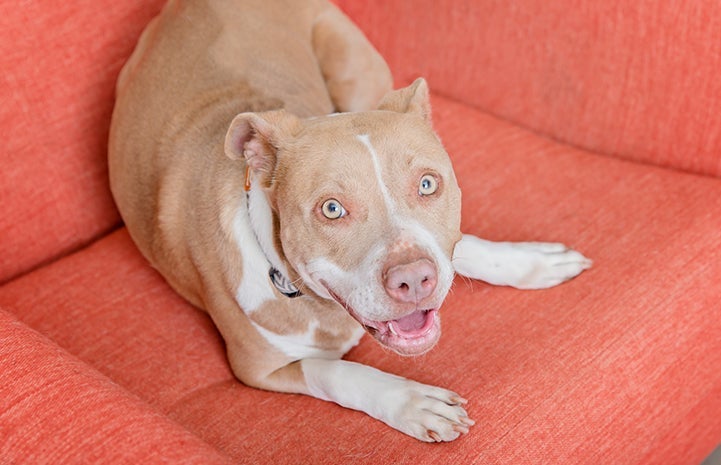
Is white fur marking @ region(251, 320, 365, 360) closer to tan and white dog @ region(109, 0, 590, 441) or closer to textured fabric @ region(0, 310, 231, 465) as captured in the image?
tan and white dog @ region(109, 0, 590, 441)

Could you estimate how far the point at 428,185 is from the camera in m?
1.80

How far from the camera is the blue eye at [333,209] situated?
1751 mm

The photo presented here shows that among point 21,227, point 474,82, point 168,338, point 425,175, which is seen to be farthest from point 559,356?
point 21,227

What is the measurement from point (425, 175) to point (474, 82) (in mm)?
1249

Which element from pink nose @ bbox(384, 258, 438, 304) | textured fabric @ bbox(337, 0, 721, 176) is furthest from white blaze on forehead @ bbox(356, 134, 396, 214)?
textured fabric @ bbox(337, 0, 721, 176)

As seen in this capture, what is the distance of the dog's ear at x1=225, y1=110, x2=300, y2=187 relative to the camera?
1.85 metres

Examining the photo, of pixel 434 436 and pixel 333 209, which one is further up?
pixel 333 209

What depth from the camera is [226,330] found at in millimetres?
2148

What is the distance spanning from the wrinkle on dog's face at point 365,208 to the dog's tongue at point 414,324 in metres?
0.06

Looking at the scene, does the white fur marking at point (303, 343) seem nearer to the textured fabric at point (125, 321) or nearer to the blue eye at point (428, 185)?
the textured fabric at point (125, 321)

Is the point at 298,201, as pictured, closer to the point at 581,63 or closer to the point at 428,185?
the point at 428,185

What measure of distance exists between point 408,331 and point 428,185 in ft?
1.02

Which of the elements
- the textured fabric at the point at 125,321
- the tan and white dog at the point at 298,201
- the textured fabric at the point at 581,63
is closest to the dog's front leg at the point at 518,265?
the tan and white dog at the point at 298,201

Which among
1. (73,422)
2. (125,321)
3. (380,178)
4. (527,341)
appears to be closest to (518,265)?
(527,341)
